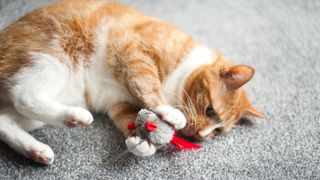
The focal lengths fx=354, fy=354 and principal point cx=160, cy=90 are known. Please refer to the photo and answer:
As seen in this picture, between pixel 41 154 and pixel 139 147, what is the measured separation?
13.1 inches

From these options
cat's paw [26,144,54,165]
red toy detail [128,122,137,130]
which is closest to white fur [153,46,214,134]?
red toy detail [128,122,137,130]

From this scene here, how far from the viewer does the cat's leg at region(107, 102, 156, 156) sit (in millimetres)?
1225

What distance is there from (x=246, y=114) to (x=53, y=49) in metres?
0.86

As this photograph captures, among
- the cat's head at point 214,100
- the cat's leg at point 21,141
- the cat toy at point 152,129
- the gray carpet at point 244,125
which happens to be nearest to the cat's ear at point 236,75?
the cat's head at point 214,100

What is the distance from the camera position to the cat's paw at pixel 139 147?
122cm

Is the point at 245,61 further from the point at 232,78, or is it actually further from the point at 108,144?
the point at 108,144

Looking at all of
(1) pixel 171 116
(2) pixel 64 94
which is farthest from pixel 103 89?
(1) pixel 171 116

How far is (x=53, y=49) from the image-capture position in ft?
4.64

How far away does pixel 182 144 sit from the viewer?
1.36 metres

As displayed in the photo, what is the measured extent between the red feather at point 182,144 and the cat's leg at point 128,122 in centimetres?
13

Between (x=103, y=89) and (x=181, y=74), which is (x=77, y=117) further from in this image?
(x=181, y=74)

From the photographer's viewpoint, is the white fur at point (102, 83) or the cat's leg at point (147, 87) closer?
the cat's leg at point (147, 87)

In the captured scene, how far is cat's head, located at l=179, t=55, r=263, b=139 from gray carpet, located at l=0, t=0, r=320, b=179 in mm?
72

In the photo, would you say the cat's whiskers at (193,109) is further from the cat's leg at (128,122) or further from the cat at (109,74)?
the cat's leg at (128,122)
